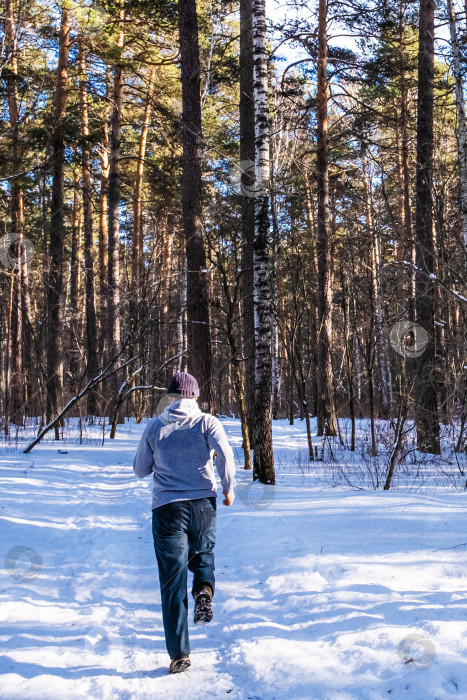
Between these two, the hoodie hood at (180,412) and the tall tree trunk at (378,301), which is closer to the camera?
the hoodie hood at (180,412)

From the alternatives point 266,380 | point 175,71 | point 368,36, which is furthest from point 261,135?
point 175,71

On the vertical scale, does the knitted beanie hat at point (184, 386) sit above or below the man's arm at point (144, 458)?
above

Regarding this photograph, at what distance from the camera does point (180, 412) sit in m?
3.77

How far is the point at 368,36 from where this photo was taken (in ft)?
47.6

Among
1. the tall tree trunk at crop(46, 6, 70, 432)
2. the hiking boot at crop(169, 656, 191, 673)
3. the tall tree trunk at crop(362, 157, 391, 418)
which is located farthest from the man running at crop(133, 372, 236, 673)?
the tall tree trunk at crop(46, 6, 70, 432)

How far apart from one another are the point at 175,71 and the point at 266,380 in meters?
16.7

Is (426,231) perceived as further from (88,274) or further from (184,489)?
(88,274)

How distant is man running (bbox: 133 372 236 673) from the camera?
3551 millimetres

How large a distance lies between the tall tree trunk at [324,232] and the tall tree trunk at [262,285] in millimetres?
6280

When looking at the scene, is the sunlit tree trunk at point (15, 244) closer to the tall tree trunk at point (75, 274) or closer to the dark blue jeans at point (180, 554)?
the tall tree trunk at point (75, 274)

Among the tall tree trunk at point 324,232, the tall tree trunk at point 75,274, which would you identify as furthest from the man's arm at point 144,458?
the tall tree trunk at point 75,274

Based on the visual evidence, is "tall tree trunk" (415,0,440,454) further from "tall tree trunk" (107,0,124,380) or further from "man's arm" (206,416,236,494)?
"tall tree trunk" (107,0,124,380)

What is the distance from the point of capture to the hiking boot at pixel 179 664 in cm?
334

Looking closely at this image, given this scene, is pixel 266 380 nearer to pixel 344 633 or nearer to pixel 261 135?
pixel 261 135
